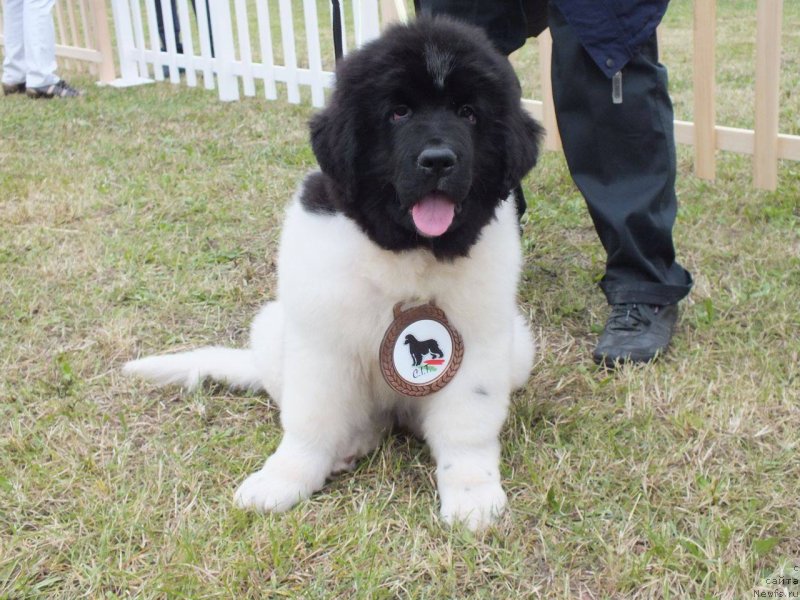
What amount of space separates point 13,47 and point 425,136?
6.62m

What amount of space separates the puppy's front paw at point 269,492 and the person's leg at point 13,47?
6384mm

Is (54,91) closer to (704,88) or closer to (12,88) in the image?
(12,88)

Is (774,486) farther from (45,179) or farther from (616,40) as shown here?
(45,179)

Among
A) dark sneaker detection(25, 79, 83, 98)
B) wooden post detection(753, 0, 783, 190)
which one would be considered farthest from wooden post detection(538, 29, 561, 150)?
dark sneaker detection(25, 79, 83, 98)

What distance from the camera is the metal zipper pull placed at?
2650 mm

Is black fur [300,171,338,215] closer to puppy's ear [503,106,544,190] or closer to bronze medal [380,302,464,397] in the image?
bronze medal [380,302,464,397]

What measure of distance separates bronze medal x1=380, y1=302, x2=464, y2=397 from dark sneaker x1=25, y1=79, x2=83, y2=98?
6.02 metres

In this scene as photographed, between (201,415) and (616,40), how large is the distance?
162 cm

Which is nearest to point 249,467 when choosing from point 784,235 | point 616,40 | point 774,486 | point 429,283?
point 429,283

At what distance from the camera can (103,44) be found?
26.0 ft

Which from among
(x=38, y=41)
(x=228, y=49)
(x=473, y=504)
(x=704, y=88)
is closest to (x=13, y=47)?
(x=38, y=41)

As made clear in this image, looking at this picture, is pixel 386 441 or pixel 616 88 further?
pixel 616 88

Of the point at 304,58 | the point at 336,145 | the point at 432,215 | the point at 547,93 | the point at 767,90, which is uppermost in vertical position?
the point at 336,145

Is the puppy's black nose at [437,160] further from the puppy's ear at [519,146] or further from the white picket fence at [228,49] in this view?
the white picket fence at [228,49]
